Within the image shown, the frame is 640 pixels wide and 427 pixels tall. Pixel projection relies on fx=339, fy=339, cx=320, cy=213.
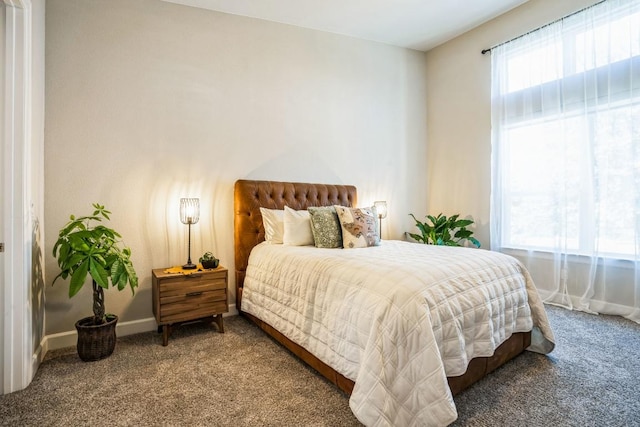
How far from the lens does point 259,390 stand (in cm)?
198

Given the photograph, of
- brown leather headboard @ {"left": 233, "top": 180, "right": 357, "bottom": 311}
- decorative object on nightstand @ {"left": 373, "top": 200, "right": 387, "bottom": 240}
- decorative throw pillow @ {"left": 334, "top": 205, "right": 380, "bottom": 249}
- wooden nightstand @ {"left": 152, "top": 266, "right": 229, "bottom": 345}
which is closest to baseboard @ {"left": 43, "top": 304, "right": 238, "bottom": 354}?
wooden nightstand @ {"left": 152, "top": 266, "right": 229, "bottom": 345}

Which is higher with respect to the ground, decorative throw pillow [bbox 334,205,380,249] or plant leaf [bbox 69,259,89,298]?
decorative throw pillow [bbox 334,205,380,249]

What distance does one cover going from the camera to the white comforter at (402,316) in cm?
151

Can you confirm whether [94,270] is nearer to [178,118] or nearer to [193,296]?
[193,296]

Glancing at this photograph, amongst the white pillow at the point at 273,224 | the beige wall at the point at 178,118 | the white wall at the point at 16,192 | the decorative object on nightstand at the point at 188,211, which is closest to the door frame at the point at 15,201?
the white wall at the point at 16,192

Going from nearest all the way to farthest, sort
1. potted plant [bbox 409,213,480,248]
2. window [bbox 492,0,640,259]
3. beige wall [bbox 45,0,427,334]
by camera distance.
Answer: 1. beige wall [bbox 45,0,427,334]
2. window [bbox 492,0,640,259]
3. potted plant [bbox 409,213,480,248]

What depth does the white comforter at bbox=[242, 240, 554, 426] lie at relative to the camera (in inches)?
59.5

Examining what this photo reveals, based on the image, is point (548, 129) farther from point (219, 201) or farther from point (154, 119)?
point (154, 119)

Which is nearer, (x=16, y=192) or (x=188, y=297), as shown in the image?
(x=16, y=192)

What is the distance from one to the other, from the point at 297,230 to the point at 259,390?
1.44 metres

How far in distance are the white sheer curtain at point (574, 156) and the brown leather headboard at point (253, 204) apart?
240cm

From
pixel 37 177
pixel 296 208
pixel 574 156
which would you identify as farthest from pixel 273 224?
pixel 574 156

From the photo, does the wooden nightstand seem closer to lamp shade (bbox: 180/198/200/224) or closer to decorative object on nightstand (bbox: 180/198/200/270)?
decorative object on nightstand (bbox: 180/198/200/270)

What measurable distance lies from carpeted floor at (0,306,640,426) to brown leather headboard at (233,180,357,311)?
885 millimetres
